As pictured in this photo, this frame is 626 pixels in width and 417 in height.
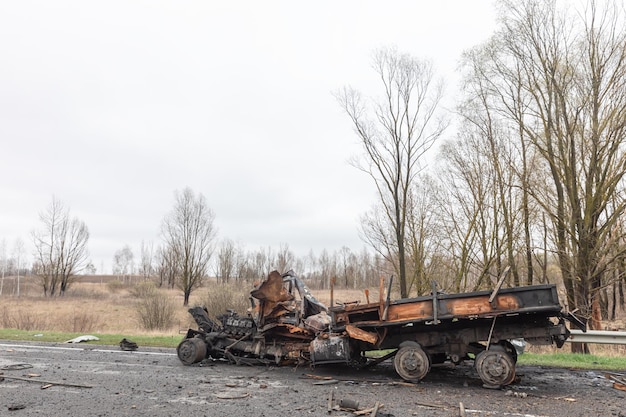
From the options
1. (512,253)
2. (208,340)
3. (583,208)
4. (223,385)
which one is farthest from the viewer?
(512,253)

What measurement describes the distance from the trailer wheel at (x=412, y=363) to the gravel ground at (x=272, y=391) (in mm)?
196

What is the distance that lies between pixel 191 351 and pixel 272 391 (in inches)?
116

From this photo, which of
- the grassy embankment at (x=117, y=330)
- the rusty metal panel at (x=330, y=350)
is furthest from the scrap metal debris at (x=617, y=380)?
the rusty metal panel at (x=330, y=350)

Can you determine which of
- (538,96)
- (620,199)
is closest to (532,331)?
(620,199)

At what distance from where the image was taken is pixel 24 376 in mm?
7492

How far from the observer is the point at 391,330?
24.4 feet

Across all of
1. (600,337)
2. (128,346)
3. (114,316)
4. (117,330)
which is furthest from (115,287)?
(600,337)

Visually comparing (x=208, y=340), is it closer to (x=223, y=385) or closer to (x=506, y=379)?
(x=223, y=385)

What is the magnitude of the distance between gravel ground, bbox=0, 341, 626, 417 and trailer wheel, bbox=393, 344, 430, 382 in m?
0.20

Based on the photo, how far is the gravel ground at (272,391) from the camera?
5332 mm

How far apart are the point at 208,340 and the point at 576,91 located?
11.8 meters

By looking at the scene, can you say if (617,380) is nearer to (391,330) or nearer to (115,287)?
(391,330)

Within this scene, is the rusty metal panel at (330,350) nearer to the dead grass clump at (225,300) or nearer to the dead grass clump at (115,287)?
the dead grass clump at (225,300)

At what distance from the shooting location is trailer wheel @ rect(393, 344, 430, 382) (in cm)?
682
